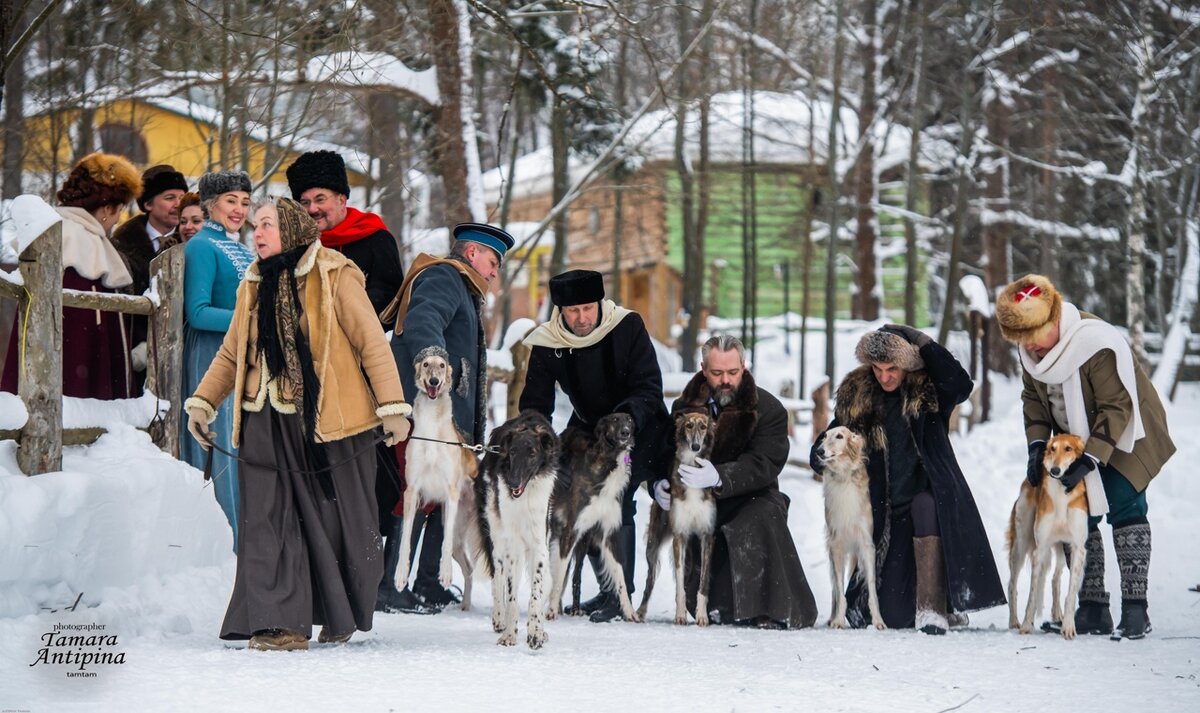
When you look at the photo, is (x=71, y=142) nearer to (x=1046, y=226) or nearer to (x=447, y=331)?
(x=447, y=331)

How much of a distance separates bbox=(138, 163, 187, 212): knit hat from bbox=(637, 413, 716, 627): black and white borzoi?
3.36 m

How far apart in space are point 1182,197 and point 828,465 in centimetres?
1256

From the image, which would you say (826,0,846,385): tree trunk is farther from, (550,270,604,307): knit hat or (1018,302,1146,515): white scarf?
(550,270,604,307): knit hat

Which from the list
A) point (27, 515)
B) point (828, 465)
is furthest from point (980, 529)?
point (27, 515)

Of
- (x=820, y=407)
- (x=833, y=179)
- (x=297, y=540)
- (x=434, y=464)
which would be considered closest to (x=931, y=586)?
(x=434, y=464)

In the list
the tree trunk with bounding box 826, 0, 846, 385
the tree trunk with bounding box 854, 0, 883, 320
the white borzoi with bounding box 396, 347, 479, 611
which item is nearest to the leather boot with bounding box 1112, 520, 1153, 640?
the white borzoi with bounding box 396, 347, 479, 611

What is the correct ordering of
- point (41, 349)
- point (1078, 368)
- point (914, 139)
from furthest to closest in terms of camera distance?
point (914, 139), point (1078, 368), point (41, 349)

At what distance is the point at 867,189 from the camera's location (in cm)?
2400

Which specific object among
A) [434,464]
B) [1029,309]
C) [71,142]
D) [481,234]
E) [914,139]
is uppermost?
[914,139]

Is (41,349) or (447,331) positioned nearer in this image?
(41,349)

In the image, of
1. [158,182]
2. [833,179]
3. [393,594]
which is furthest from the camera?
[833,179]

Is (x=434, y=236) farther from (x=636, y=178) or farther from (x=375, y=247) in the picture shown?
(x=375, y=247)

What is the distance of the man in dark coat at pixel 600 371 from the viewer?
6.91m

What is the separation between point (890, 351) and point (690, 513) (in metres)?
1.43
